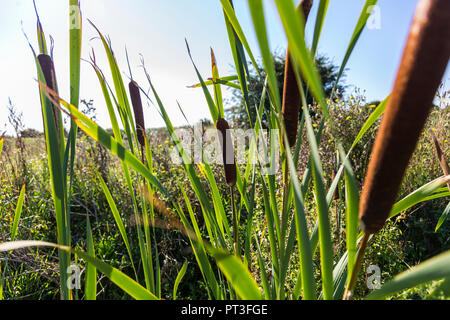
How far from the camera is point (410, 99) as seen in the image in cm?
22

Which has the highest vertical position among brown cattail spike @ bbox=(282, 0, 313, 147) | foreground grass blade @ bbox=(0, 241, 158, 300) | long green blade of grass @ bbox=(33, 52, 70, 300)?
brown cattail spike @ bbox=(282, 0, 313, 147)

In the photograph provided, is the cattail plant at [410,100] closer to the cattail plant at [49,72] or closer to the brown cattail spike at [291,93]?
the brown cattail spike at [291,93]

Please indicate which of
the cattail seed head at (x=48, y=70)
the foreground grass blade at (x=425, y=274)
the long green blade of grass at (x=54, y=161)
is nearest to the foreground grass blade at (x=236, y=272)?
the foreground grass blade at (x=425, y=274)

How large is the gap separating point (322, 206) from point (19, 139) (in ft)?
9.74

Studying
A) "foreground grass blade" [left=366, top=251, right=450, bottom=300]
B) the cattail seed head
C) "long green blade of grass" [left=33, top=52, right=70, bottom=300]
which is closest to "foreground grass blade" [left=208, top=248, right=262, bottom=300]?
"foreground grass blade" [left=366, top=251, right=450, bottom=300]

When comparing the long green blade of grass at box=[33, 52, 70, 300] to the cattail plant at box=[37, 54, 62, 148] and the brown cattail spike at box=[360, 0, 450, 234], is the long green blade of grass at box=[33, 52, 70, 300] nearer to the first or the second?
the cattail plant at box=[37, 54, 62, 148]

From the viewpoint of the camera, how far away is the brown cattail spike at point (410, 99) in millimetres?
195

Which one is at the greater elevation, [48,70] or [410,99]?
[48,70]

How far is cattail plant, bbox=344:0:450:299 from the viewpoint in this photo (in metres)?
0.20

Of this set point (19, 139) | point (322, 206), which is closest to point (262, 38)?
point (322, 206)

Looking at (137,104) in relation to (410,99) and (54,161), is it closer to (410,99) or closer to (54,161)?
(54,161)

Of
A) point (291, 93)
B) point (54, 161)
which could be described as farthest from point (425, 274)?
point (54, 161)

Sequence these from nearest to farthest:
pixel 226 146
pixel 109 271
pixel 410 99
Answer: pixel 410 99 → pixel 109 271 → pixel 226 146

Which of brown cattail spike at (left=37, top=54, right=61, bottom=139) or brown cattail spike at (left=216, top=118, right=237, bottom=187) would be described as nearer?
brown cattail spike at (left=37, top=54, right=61, bottom=139)
